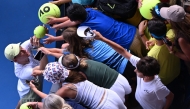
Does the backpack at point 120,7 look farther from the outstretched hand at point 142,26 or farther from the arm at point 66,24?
the arm at point 66,24

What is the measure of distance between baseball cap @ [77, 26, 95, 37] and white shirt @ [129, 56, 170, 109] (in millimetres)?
371

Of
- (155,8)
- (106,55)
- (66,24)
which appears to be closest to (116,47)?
(106,55)

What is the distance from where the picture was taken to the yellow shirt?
2096 millimetres

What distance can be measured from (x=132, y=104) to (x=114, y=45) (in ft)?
2.27

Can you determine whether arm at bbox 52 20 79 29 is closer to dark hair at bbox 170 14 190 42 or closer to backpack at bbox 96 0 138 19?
backpack at bbox 96 0 138 19

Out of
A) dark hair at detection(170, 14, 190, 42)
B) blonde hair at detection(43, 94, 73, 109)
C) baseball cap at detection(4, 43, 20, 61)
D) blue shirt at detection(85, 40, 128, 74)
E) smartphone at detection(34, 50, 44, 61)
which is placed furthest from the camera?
smartphone at detection(34, 50, 44, 61)

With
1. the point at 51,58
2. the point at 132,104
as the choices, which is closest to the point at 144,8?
the point at 132,104

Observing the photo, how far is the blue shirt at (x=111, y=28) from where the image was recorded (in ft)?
7.74

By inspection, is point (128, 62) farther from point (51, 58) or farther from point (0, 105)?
point (0, 105)

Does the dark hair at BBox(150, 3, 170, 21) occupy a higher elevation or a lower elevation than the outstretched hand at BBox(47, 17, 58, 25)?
higher

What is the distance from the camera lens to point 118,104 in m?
2.06

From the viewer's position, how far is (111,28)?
2.37 metres

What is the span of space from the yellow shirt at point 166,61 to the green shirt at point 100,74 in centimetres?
32

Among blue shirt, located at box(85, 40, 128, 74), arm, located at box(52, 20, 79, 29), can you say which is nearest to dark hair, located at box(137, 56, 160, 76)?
blue shirt, located at box(85, 40, 128, 74)
